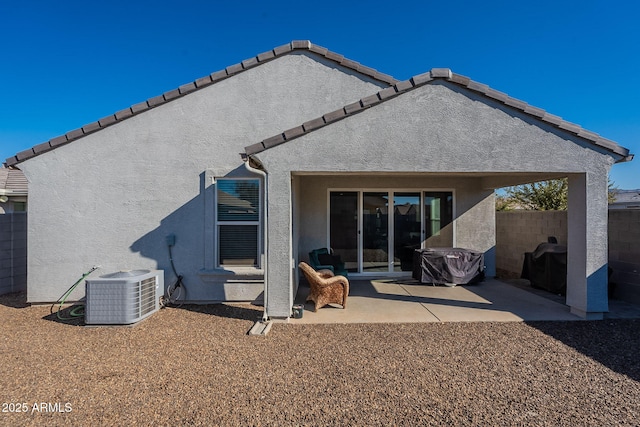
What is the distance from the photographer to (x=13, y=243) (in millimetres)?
8594

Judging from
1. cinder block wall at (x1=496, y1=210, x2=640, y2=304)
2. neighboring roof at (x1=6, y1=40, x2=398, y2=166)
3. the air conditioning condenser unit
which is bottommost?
the air conditioning condenser unit

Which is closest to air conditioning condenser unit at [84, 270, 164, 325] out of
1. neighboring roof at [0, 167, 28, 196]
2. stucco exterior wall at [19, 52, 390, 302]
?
stucco exterior wall at [19, 52, 390, 302]

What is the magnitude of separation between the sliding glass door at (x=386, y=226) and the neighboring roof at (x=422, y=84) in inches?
167

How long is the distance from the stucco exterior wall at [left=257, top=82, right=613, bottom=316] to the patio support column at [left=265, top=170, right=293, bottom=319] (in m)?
0.02

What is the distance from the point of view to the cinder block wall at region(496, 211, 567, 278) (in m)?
9.94

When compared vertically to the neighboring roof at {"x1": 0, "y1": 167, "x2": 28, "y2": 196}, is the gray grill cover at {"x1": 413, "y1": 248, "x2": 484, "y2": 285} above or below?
below

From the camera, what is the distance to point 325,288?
693 centimetres

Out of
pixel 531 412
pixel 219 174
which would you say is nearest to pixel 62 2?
pixel 219 174

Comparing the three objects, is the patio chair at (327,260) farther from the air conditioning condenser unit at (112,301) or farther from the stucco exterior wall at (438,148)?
the air conditioning condenser unit at (112,301)

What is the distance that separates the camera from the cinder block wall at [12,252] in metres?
8.37

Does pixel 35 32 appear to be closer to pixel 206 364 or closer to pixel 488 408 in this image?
pixel 206 364

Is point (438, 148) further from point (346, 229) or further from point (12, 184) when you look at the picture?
point (12, 184)

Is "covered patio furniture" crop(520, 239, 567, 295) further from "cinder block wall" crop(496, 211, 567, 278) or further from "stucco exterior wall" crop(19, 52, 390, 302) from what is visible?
"stucco exterior wall" crop(19, 52, 390, 302)

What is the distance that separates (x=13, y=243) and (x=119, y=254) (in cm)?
352
